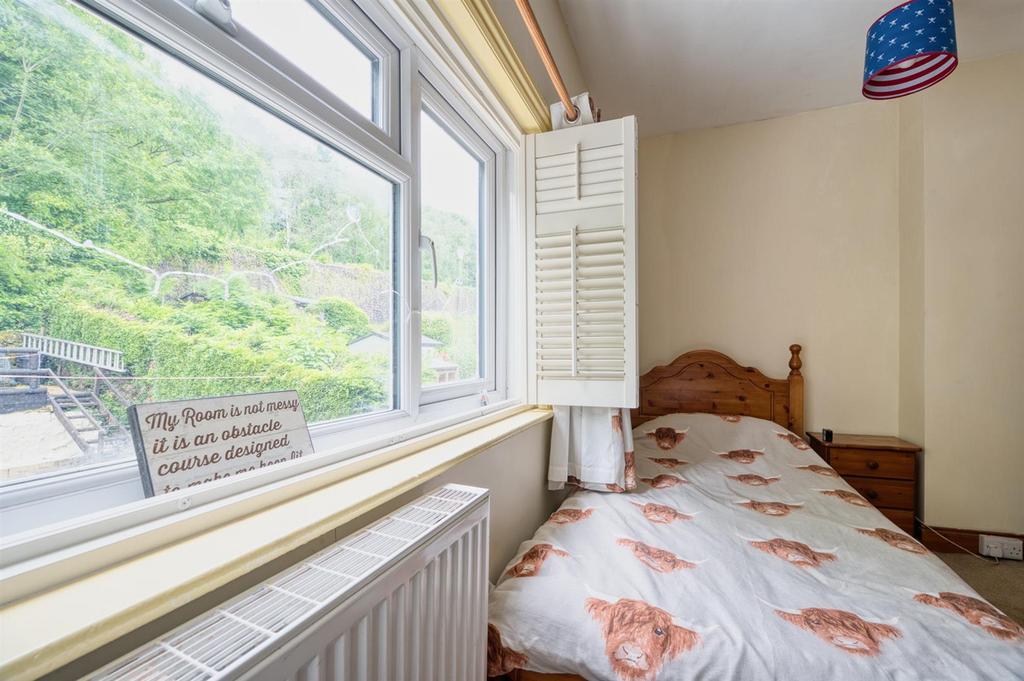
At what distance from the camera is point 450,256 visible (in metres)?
1.43

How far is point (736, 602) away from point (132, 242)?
1318mm

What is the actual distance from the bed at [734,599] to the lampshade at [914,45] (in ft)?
5.61

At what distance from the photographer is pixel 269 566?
1.87 ft

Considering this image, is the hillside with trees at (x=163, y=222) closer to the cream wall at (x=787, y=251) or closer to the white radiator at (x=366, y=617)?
the white radiator at (x=366, y=617)

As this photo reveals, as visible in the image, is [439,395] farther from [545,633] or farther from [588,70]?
[588,70]

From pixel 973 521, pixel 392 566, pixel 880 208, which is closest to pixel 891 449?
pixel 973 521

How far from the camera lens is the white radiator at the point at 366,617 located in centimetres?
39

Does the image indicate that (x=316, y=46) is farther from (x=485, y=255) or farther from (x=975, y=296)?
(x=975, y=296)

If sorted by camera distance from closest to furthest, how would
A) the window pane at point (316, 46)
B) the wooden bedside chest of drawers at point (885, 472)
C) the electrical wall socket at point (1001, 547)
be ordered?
1. the window pane at point (316, 46)
2. the electrical wall socket at point (1001, 547)
3. the wooden bedside chest of drawers at point (885, 472)

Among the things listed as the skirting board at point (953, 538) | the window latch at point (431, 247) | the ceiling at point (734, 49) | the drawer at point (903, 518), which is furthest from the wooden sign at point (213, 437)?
the skirting board at point (953, 538)

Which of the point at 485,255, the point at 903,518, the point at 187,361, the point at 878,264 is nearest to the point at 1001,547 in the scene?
the point at 903,518

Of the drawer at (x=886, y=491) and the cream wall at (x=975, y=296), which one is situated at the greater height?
the cream wall at (x=975, y=296)

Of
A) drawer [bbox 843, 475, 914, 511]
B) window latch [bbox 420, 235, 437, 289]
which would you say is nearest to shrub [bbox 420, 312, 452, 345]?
window latch [bbox 420, 235, 437, 289]

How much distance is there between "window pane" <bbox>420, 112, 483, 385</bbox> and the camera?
4.24 feet
